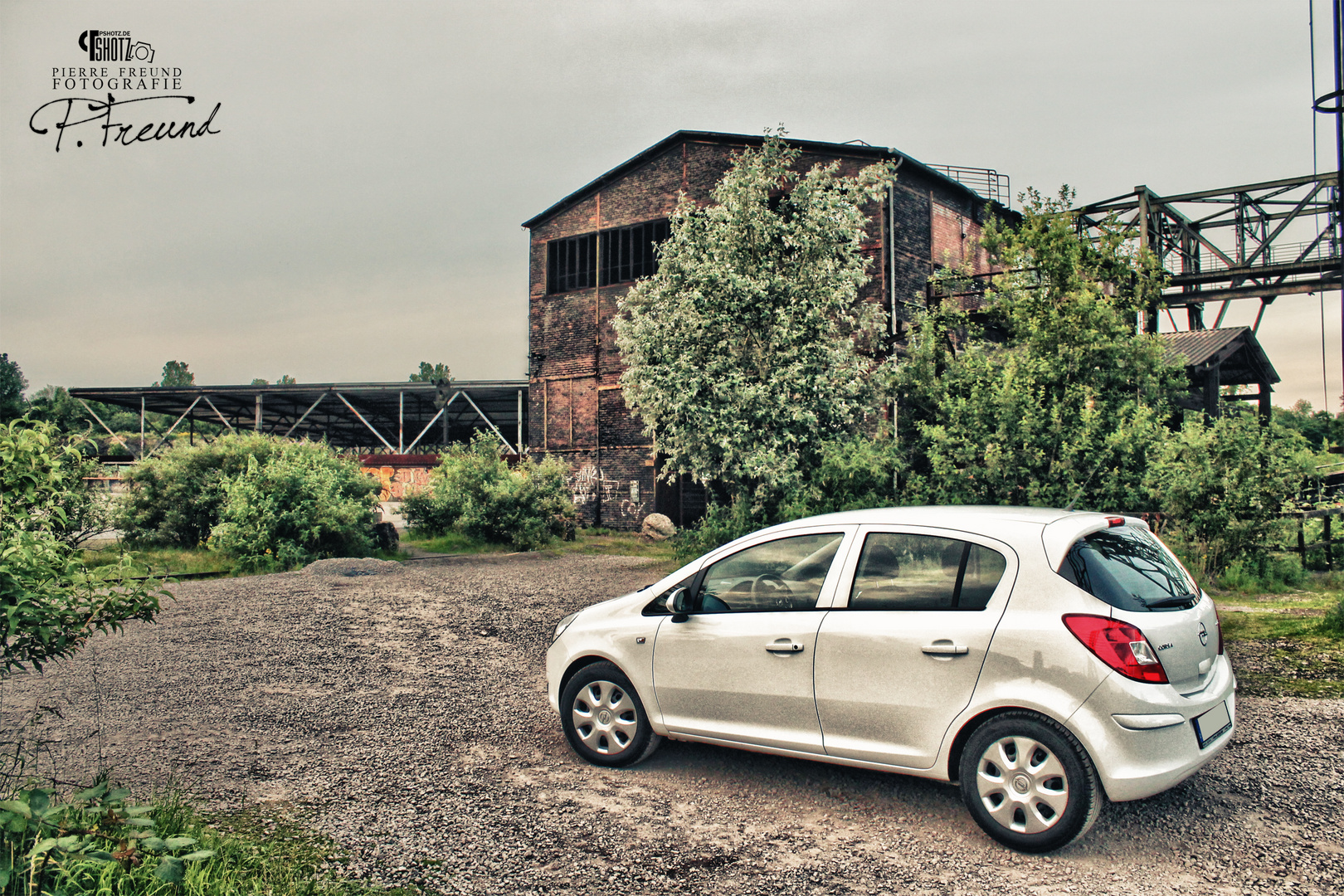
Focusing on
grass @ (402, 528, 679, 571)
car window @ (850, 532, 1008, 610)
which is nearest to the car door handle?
car window @ (850, 532, 1008, 610)

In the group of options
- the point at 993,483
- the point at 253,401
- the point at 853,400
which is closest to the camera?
the point at 993,483

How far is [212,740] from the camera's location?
582 cm

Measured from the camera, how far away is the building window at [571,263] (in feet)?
83.6

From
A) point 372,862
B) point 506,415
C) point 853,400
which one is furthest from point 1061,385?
point 506,415

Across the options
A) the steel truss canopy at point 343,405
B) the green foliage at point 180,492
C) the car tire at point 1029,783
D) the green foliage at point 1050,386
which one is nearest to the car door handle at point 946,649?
the car tire at point 1029,783

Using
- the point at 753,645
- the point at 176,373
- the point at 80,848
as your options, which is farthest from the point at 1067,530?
the point at 176,373

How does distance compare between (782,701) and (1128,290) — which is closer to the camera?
(782,701)

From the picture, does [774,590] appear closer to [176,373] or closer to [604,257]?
[604,257]

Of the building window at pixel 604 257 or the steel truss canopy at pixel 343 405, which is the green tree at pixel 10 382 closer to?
the steel truss canopy at pixel 343 405

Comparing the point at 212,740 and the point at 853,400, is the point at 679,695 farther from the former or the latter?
the point at 853,400

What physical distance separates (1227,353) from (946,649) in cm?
2417

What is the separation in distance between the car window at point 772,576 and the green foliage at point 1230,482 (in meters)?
9.07

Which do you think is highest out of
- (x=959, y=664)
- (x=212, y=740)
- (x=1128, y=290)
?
(x=1128, y=290)

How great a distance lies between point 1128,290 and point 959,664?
34.5 ft
